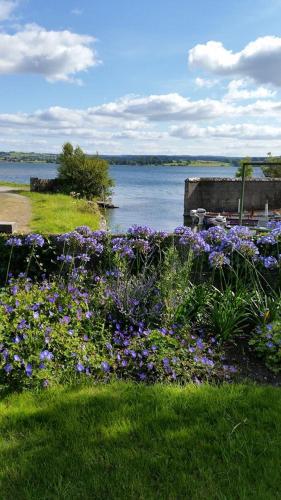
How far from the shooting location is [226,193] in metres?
25.3

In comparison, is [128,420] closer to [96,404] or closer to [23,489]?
[96,404]

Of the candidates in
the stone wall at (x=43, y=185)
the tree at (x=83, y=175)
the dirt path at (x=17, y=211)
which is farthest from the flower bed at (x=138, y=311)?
the stone wall at (x=43, y=185)

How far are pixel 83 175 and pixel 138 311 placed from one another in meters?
28.8

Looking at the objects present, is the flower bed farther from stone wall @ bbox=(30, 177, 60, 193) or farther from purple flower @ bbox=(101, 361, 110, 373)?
stone wall @ bbox=(30, 177, 60, 193)

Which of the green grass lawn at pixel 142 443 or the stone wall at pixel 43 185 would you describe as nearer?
the green grass lawn at pixel 142 443

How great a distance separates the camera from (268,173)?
3634 centimetres

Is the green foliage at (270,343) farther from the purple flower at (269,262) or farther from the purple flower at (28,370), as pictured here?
the purple flower at (28,370)

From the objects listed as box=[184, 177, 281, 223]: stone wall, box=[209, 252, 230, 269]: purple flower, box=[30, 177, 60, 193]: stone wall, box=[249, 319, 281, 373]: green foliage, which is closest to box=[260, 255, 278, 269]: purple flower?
box=[209, 252, 230, 269]: purple flower

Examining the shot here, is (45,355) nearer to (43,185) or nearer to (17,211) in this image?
(17,211)

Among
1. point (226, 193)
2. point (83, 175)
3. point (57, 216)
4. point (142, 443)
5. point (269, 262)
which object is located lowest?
point (142, 443)

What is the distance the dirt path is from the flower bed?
30.3ft

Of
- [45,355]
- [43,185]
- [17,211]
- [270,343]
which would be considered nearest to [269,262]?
[270,343]

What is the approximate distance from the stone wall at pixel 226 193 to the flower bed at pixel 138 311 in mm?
19240

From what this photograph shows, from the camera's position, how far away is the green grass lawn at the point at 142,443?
8.75ft
